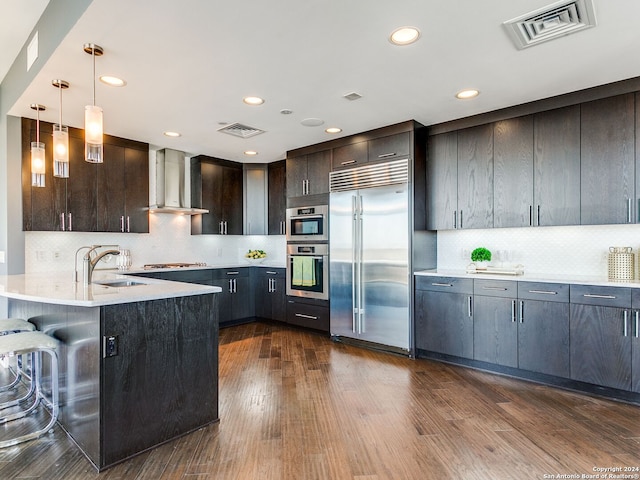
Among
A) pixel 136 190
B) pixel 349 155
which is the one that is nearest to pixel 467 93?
pixel 349 155

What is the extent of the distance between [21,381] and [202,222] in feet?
9.68

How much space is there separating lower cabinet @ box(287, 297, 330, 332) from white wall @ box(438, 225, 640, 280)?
164cm

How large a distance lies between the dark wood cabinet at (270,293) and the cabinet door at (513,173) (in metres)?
3.06

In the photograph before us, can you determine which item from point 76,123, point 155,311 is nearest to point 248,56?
point 155,311

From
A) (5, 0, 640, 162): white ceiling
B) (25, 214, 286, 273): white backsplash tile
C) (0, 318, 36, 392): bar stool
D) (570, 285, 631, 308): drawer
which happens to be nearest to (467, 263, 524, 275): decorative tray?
(570, 285, 631, 308): drawer

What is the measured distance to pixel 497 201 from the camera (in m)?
3.81

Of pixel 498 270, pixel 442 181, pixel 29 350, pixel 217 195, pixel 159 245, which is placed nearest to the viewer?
pixel 29 350

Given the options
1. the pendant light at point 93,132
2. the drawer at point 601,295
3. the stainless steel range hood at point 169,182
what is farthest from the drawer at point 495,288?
the stainless steel range hood at point 169,182

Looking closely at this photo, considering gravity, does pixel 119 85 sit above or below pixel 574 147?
above

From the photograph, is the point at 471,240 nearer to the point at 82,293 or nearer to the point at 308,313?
the point at 308,313

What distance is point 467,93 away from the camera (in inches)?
130

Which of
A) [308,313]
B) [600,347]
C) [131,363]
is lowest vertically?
[308,313]

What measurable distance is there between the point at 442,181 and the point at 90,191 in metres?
4.09

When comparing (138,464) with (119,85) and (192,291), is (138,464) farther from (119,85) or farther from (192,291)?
(119,85)
